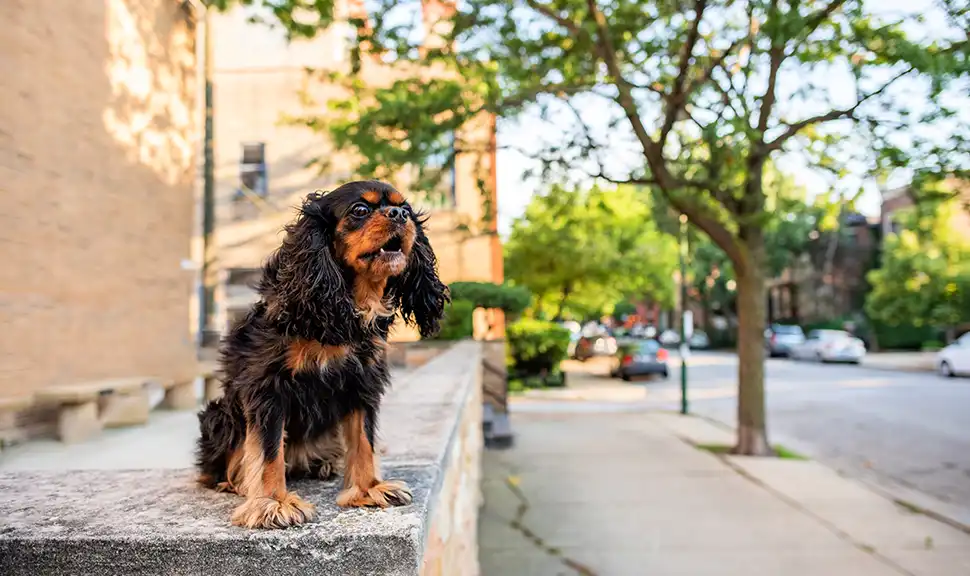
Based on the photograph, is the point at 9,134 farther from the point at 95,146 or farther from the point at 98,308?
the point at 98,308

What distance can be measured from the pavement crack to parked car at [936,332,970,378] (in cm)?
1870

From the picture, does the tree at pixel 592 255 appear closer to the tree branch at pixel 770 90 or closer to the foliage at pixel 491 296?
the foliage at pixel 491 296

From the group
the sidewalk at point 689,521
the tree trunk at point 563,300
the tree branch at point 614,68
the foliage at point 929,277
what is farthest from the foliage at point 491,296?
the foliage at point 929,277

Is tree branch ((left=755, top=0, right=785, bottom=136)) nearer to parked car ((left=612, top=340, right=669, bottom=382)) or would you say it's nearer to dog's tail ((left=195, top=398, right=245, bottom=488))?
dog's tail ((left=195, top=398, right=245, bottom=488))

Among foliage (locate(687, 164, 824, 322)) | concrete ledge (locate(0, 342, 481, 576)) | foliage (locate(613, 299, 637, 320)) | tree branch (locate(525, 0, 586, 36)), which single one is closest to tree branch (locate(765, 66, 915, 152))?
tree branch (locate(525, 0, 586, 36))

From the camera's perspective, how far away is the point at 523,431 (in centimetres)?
1210

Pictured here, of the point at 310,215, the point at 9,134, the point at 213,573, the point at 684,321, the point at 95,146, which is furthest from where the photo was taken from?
the point at 684,321

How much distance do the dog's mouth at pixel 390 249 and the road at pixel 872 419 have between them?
7.11 metres

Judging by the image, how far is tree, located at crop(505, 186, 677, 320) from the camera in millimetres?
23016

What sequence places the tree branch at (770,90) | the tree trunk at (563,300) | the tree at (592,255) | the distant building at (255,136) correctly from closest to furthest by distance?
the tree branch at (770,90)
the distant building at (255,136)
the tree at (592,255)
the tree trunk at (563,300)

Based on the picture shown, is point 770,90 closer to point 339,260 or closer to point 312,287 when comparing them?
point 339,260

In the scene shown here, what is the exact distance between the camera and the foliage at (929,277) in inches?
1056

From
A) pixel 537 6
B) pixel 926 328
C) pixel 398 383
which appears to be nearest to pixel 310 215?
pixel 398 383

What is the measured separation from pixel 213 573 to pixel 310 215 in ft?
3.12
